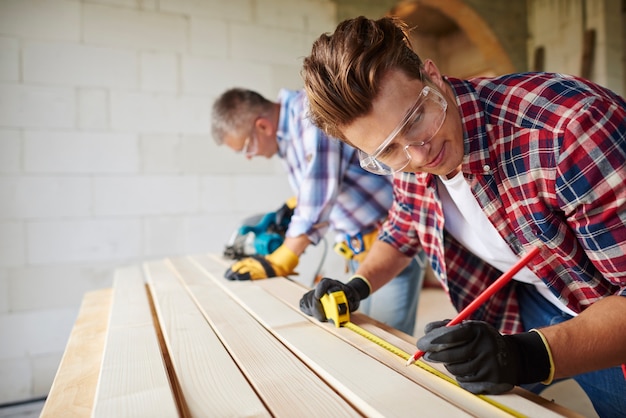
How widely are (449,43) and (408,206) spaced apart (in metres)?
7.50

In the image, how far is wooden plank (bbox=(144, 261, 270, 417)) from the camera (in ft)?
2.64

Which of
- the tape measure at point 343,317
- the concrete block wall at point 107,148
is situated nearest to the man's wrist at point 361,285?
the tape measure at point 343,317

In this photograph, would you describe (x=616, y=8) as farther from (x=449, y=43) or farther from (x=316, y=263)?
(x=316, y=263)

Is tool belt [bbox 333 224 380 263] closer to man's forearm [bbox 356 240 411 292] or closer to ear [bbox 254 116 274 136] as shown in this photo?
man's forearm [bbox 356 240 411 292]

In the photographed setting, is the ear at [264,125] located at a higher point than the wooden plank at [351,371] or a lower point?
higher

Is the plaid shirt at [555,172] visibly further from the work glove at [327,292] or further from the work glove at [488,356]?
the work glove at [327,292]

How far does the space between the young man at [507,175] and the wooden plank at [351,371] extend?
9 cm

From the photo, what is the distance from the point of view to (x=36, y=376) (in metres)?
3.33

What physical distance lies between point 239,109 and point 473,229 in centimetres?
150

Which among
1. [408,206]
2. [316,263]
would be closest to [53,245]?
[316,263]

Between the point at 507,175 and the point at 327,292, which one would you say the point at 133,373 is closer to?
the point at 327,292

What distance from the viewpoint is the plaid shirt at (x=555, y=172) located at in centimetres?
85

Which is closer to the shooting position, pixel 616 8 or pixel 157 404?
pixel 157 404

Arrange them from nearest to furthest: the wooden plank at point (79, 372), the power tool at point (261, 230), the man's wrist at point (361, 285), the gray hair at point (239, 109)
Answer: the wooden plank at point (79, 372), the man's wrist at point (361, 285), the gray hair at point (239, 109), the power tool at point (261, 230)
